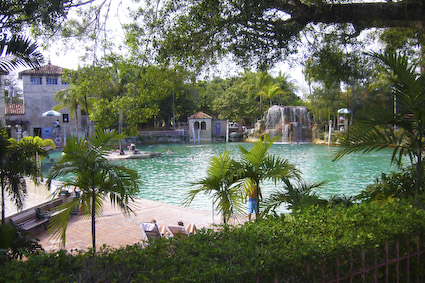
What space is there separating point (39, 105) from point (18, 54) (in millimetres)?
37757

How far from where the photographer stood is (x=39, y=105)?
135 ft

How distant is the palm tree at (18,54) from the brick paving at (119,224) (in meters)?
3.28

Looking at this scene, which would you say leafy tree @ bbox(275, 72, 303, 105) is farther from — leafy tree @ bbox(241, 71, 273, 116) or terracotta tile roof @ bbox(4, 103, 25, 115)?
terracotta tile roof @ bbox(4, 103, 25, 115)

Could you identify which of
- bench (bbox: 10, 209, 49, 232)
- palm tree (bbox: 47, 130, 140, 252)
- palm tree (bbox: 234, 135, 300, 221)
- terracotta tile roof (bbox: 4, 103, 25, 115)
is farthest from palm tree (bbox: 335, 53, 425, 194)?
terracotta tile roof (bbox: 4, 103, 25, 115)

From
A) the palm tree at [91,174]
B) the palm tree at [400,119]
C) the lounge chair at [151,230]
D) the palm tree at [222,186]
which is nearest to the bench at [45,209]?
the lounge chair at [151,230]

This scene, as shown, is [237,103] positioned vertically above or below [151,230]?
above

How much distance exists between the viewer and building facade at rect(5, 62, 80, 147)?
40156 mm

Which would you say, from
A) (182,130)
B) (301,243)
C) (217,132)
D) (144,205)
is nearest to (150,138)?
(182,130)

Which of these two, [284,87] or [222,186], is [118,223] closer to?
[222,186]

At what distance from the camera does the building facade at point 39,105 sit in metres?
40.2

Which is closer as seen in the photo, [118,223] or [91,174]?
[91,174]

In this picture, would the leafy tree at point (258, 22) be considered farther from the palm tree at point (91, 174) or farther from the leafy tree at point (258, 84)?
the leafy tree at point (258, 84)

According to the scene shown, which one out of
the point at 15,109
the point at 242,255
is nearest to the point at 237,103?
the point at 15,109

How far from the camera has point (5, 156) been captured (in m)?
6.31
